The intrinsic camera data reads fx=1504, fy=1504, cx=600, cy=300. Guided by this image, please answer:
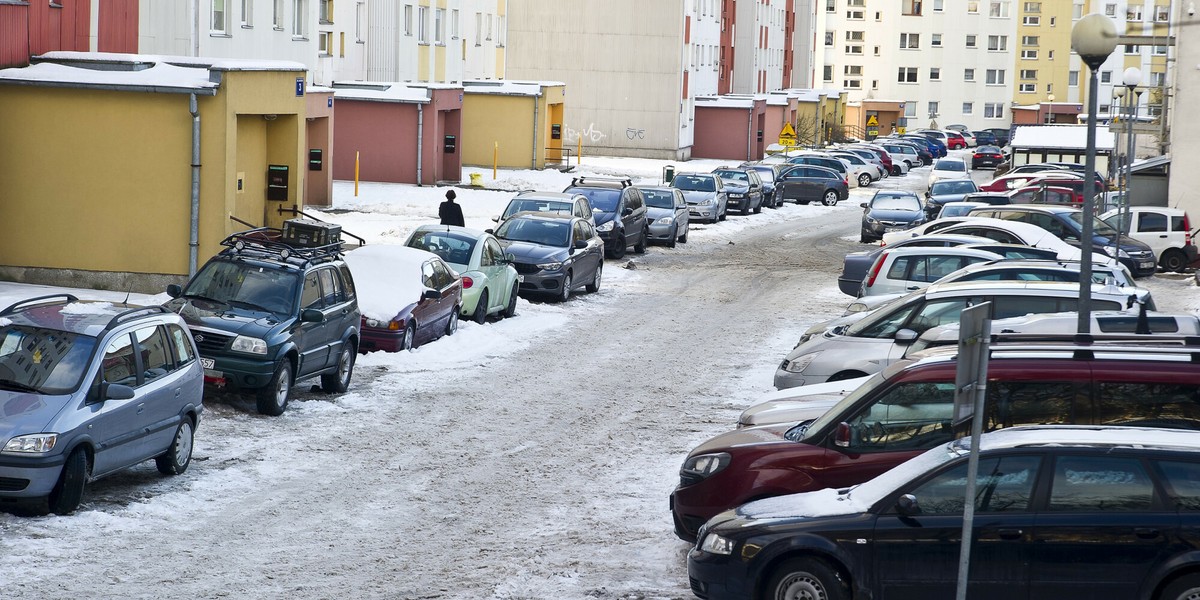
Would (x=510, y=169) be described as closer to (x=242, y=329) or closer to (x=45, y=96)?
(x=45, y=96)

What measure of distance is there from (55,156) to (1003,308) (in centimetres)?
1463

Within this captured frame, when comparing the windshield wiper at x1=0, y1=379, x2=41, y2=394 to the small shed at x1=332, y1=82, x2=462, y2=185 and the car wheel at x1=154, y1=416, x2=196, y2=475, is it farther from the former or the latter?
the small shed at x1=332, y1=82, x2=462, y2=185

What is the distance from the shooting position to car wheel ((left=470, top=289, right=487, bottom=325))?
903 inches

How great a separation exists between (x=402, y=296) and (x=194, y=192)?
478 cm

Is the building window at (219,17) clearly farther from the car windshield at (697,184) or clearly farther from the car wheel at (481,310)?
the car wheel at (481,310)

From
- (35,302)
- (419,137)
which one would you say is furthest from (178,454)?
(419,137)

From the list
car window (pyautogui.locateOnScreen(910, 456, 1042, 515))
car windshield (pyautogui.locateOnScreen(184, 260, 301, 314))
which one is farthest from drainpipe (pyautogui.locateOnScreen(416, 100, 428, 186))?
car window (pyautogui.locateOnScreen(910, 456, 1042, 515))

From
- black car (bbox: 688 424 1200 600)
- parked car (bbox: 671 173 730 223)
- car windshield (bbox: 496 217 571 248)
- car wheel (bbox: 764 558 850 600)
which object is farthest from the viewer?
parked car (bbox: 671 173 730 223)

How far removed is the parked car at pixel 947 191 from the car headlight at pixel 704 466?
33.0 m

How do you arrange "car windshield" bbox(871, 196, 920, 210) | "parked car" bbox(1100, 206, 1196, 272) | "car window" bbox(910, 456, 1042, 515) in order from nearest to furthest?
1. "car window" bbox(910, 456, 1042, 515)
2. "parked car" bbox(1100, 206, 1196, 272)
3. "car windshield" bbox(871, 196, 920, 210)

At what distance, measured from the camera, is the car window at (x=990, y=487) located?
29.6ft

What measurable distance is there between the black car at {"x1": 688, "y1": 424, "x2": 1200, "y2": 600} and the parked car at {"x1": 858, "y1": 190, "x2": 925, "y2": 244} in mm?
30319

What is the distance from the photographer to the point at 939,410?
10906mm

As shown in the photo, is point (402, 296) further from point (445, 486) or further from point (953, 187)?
point (953, 187)
